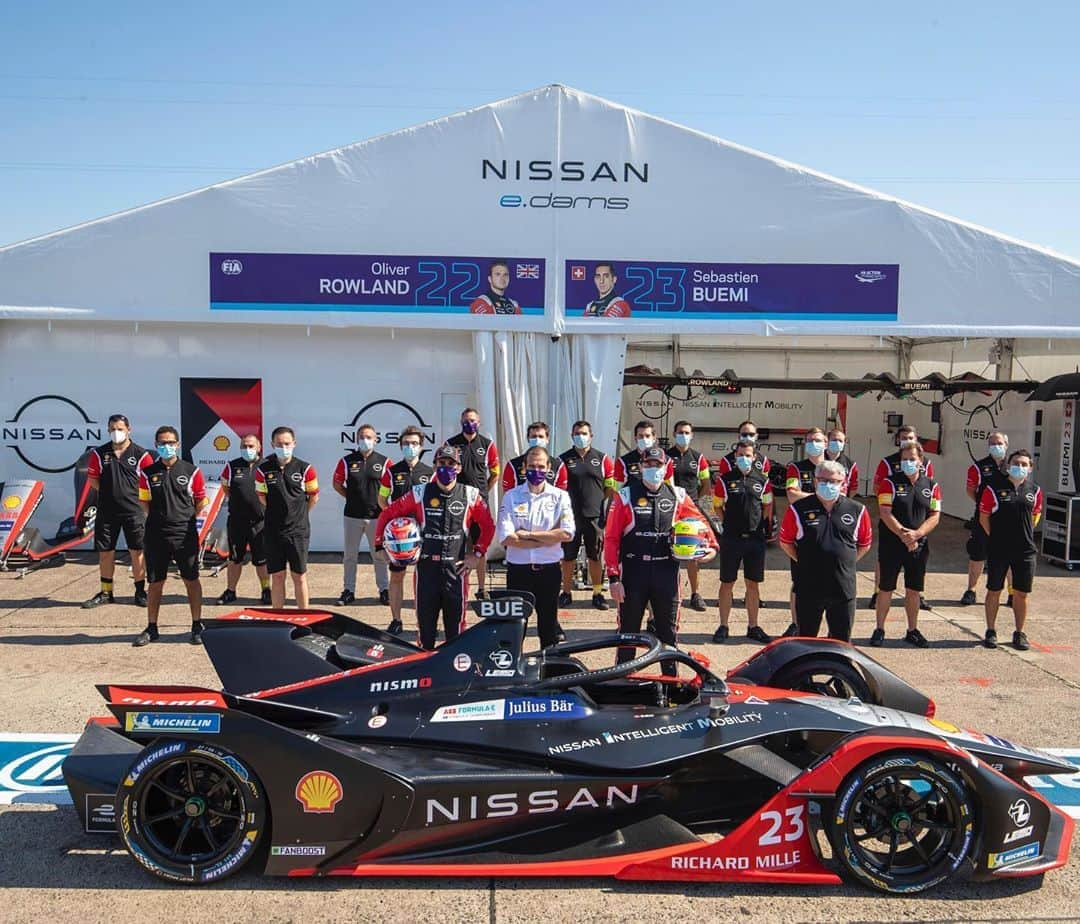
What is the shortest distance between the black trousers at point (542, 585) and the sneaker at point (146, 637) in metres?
3.04

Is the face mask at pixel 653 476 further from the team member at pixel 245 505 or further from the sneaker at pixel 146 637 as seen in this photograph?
the sneaker at pixel 146 637

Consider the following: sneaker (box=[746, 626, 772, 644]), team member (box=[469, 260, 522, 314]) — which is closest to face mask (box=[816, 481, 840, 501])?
sneaker (box=[746, 626, 772, 644])

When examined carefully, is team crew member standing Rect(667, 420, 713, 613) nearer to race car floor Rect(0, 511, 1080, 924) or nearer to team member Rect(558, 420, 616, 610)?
race car floor Rect(0, 511, 1080, 924)

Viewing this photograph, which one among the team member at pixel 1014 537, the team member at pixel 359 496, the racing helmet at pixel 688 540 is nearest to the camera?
the racing helmet at pixel 688 540

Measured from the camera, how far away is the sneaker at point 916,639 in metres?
7.55

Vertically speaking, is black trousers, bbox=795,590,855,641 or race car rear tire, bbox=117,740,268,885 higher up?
black trousers, bbox=795,590,855,641

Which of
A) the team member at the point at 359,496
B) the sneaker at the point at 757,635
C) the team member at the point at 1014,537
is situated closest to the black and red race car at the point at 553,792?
the sneaker at the point at 757,635

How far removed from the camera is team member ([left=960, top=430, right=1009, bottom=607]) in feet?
25.8

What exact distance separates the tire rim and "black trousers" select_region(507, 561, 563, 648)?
3.16 m

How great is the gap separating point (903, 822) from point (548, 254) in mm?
7904

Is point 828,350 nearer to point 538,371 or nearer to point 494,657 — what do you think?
point 538,371

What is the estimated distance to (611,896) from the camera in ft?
11.9

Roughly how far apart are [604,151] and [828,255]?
2.91 m

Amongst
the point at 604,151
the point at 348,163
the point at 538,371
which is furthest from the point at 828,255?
the point at 348,163
